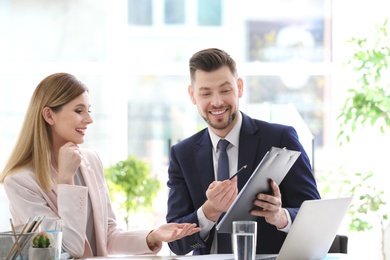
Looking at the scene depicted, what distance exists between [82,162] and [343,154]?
3.29 metres

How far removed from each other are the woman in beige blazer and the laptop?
514 millimetres

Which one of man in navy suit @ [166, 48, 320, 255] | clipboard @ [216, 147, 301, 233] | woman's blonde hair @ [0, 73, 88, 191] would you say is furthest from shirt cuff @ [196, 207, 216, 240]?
woman's blonde hair @ [0, 73, 88, 191]

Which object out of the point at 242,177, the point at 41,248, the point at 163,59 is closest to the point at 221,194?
the point at 242,177

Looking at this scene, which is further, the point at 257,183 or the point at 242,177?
the point at 242,177

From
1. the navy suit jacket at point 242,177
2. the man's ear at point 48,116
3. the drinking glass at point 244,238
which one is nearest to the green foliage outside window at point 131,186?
the navy suit jacket at point 242,177

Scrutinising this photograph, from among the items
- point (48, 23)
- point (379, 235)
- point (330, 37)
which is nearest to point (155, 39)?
point (48, 23)

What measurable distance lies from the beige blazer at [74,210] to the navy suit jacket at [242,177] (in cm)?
20

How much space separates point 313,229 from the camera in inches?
96.3

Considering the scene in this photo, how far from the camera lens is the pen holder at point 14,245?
235 centimetres

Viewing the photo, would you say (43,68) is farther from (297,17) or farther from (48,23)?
(297,17)

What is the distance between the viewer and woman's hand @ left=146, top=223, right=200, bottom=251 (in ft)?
8.89

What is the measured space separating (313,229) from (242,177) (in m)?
0.75

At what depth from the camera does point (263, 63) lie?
20.1 feet

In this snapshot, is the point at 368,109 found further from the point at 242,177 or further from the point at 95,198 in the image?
the point at 95,198
